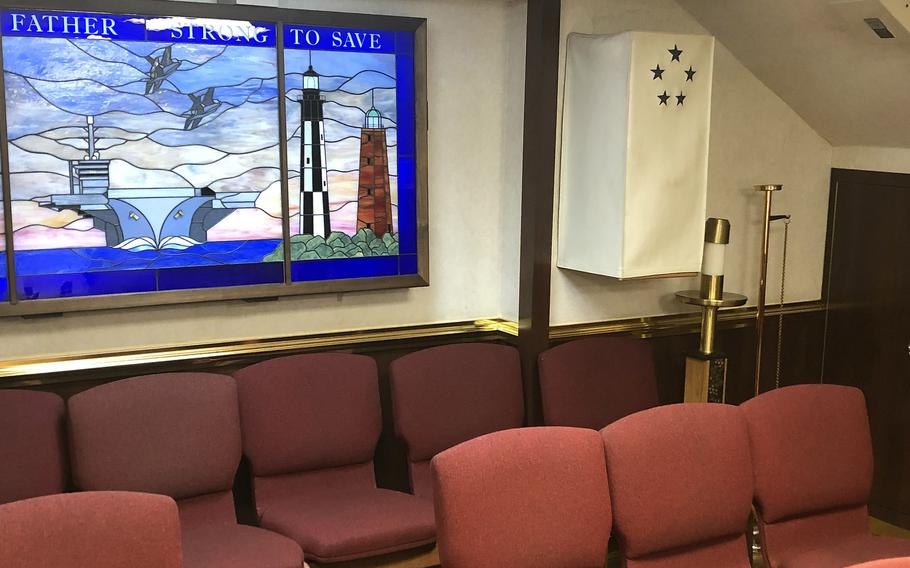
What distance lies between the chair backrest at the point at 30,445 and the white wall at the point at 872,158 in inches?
151

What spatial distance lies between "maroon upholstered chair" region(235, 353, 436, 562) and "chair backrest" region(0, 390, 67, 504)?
26.4 inches

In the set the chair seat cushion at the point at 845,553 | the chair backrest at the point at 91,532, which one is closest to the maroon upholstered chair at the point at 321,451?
the chair backrest at the point at 91,532

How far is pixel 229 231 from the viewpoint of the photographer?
12.8 feet

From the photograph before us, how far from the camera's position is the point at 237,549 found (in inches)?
129

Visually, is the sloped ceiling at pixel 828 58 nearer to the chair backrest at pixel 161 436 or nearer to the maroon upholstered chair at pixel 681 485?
the maroon upholstered chair at pixel 681 485

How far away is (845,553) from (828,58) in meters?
2.22

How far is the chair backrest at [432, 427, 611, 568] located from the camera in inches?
108

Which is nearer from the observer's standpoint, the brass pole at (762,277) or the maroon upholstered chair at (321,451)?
the maroon upholstered chair at (321,451)

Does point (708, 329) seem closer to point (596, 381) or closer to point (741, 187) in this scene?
point (596, 381)

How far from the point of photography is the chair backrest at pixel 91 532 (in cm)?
243

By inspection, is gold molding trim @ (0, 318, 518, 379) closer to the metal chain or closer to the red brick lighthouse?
the red brick lighthouse

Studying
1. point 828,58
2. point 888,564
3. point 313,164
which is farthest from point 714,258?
point 888,564

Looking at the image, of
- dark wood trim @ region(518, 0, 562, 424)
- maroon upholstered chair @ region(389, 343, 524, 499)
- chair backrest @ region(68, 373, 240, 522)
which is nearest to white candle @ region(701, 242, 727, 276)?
dark wood trim @ region(518, 0, 562, 424)

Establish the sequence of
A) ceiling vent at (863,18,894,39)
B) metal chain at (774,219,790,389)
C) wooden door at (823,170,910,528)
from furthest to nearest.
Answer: metal chain at (774,219,790,389) → wooden door at (823,170,910,528) → ceiling vent at (863,18,894,39)
